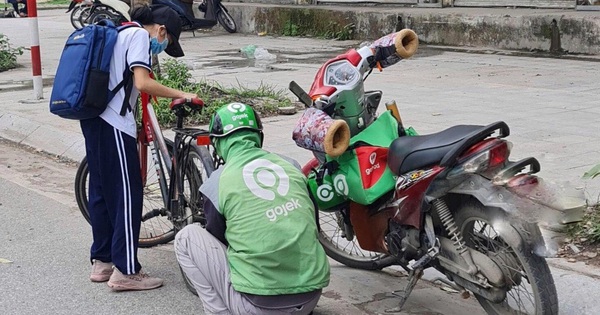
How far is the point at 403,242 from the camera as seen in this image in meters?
4.07

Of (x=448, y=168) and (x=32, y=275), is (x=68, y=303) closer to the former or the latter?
(x=32, y=275)

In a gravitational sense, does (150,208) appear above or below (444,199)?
below

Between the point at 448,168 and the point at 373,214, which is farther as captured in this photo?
the point at 373,214

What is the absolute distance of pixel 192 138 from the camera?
4801 millimetres

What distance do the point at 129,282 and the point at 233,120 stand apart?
4.61 ft

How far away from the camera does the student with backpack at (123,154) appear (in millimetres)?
4570

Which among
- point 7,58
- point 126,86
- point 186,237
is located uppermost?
point 126,86

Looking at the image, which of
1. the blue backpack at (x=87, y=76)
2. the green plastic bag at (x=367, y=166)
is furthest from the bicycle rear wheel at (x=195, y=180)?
the green plastic bag at (x=367, y=166)

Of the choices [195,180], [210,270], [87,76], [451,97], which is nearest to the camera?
[210,270]

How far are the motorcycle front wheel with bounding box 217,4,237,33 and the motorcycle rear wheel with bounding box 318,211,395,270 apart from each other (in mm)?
13664

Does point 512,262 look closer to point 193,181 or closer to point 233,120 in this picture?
point 233,120

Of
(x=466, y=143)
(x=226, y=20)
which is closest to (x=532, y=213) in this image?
(x=466, y=143)

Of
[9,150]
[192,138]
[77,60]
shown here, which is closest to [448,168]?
[192,138]

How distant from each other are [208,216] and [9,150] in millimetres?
5603
